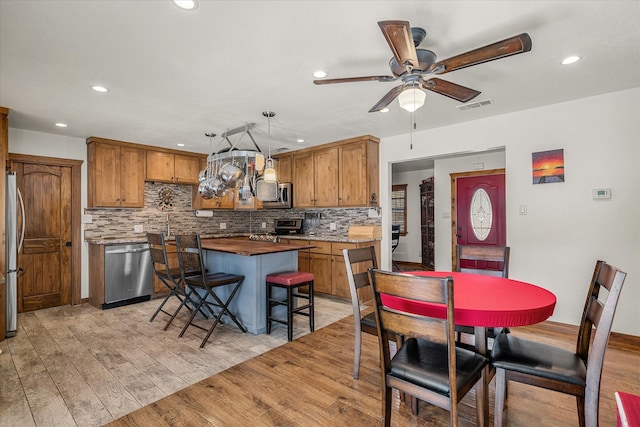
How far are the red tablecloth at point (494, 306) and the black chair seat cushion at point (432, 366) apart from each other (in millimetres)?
256

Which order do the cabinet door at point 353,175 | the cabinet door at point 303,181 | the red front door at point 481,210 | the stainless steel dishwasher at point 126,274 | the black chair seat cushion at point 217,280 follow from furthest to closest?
the red front door at point 481,210
the cabinet door at point 303,181
the cabinet door at point 353,175
the stainless steel dishwasher at point 126,274
the black chair seat cushion at point 217,280

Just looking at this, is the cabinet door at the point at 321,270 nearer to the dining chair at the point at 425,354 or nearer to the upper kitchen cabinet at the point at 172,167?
the upper kitchen cabinet at the point at 172,167

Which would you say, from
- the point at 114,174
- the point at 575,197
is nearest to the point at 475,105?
the point at 575,197

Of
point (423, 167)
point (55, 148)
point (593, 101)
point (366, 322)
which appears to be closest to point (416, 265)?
point (423, 167)

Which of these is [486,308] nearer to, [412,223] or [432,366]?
[432,366]

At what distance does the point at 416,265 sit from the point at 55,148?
7202 mm

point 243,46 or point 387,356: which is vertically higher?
point 243,46

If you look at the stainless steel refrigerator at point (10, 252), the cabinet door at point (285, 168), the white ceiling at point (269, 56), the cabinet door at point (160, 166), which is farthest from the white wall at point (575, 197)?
the stainless steel refrigerator at point (10, 252)

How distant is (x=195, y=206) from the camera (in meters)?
5.94

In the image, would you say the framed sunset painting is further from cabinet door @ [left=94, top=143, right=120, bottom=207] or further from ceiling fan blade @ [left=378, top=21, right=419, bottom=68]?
cabinet door @ [left=94, top=143, right=120, bottom=207]

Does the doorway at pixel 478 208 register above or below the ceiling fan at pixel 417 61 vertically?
below

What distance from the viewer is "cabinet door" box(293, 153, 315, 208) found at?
5.50 m

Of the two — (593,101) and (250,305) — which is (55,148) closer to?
(250,305)

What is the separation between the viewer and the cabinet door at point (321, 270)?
15.9 feet
